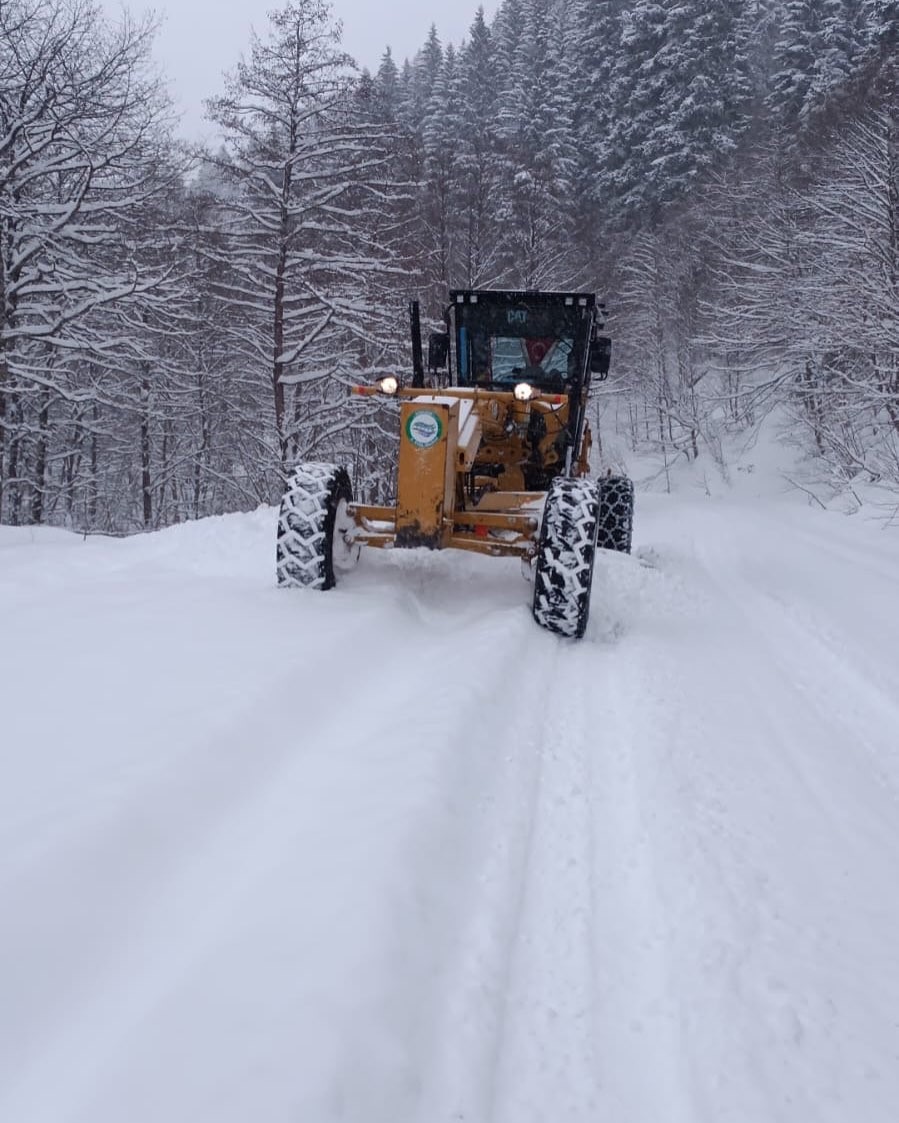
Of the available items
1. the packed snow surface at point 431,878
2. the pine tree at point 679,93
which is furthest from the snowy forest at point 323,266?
the packed snow surface at point 431,878

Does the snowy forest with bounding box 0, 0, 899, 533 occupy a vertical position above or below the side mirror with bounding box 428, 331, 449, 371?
above

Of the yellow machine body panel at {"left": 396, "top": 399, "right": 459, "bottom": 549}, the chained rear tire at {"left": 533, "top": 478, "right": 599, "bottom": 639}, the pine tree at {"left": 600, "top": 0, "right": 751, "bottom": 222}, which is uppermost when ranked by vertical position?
the pine tree at {"left": 600, "top": 0, "right": 751, "bottom": 222}

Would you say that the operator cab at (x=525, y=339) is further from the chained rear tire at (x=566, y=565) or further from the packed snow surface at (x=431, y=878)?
the packed snow surface at (x=431, y=878)

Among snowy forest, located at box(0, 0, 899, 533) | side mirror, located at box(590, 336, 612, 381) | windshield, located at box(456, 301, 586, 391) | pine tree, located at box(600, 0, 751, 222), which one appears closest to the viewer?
side mirror, located at box(590, 336, 612, 381)

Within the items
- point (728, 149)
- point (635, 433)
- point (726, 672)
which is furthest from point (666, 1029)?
point (728, 149)

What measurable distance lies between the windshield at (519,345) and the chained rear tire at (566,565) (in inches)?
→ 97.7

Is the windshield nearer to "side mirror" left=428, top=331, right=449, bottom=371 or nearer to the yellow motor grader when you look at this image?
the yellow motor grader

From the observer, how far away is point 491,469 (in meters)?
8.07

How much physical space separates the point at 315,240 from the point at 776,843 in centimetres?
1490

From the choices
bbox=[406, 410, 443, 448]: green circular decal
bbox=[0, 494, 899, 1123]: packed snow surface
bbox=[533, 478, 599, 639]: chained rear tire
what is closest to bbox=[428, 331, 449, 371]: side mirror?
→ bbox=[406, 410, 443, 448]: green circular decal

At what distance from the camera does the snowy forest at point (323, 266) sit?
43.6ft

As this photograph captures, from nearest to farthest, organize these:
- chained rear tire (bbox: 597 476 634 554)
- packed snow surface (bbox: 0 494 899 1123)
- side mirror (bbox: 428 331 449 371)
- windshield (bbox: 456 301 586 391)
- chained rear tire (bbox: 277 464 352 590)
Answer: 1. packed snow surface (bbox: 0 494 899 1123)
2. chained rear tire (bbox: 277 464 352 590)
3. side mirror (bbox: 428 331 449 371)
4. windshield (bbox: 456 301 586 391)
5. chained rear tire (bbox: 597 476 634 554)

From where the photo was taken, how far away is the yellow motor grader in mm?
5840

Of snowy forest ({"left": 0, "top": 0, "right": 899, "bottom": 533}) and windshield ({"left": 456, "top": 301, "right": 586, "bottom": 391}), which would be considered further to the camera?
snowy forest ({"left": 0, "top": 0, "right": 899, "bottom": 533})
